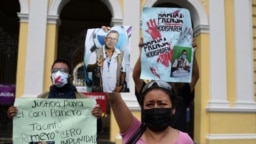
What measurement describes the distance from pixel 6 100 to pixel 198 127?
503cm

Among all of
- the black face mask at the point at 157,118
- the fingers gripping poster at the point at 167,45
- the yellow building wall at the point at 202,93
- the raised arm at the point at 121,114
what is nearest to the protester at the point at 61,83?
the fingers gripping poster at the point at 167,45

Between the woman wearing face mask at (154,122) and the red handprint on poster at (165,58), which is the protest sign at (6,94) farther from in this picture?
the woman wearing face mask at (154,122)

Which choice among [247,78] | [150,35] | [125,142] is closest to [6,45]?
[247,78]

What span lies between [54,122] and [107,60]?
862 millimetres

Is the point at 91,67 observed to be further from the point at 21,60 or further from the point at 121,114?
the point at 21,60

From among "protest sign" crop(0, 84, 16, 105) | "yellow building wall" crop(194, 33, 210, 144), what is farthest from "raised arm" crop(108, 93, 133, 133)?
"protest sign" crop(0, 84, 16, 105)

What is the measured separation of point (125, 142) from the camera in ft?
6.61

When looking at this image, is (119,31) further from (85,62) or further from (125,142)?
(125,142)

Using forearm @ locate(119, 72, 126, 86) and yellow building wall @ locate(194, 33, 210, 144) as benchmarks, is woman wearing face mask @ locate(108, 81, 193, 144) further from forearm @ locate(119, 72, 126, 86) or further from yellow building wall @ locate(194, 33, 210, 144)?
yellow building wall @ locate(194, 33, 210, 144)

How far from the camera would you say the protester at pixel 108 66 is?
247 cm

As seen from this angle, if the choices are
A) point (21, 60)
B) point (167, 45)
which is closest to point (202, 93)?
point (21, 60)

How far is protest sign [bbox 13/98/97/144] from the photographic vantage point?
296cm

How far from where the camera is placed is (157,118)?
1953mm

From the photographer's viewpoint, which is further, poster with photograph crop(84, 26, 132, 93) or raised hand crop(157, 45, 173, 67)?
raised hand crop(157, 45, 173, 67)
